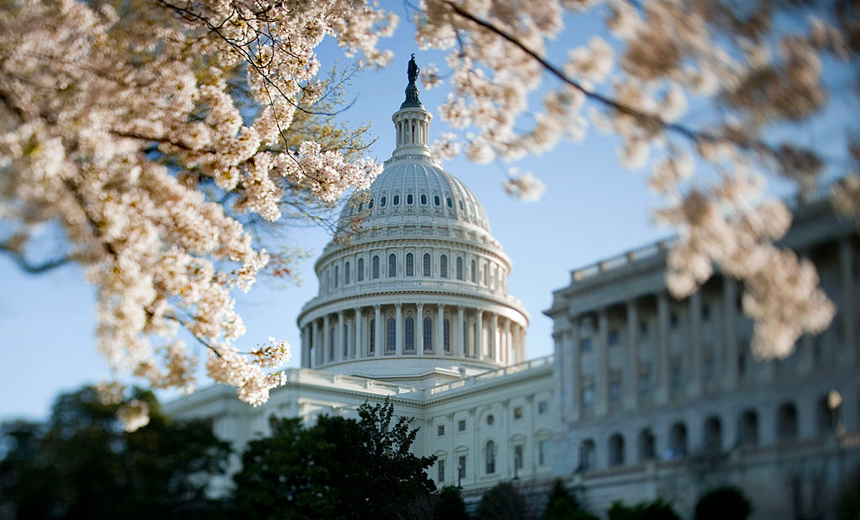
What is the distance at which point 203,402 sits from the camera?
16391 millimetres

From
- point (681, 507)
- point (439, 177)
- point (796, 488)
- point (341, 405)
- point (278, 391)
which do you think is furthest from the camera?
point (439, 177)

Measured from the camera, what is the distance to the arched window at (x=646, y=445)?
1354cm

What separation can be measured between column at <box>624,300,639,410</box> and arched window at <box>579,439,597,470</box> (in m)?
1.07

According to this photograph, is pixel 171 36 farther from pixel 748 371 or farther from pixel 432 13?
pixel 748 371

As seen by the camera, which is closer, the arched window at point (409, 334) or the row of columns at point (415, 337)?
the row of columns at point (415, 337)

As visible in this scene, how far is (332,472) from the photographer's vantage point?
103 feet

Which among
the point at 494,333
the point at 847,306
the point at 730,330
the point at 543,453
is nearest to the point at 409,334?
the point at 494,333

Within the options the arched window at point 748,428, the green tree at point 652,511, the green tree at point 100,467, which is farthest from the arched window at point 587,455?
the green tree at point 100,467

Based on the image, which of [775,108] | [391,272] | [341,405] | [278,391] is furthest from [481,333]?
[775,108]

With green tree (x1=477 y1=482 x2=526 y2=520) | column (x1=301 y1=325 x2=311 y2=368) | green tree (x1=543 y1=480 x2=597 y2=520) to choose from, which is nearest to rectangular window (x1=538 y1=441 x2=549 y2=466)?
green tree (x1=477 y1=482 x2=526 y2=520)

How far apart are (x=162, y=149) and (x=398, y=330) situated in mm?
75923

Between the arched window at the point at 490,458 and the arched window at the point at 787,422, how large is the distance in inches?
655

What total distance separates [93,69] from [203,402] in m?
5.23

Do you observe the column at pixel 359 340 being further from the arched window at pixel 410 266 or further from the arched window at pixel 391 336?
the arched window at pixel 410 266
